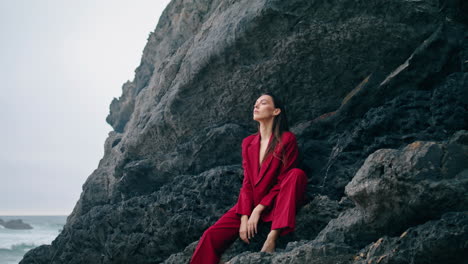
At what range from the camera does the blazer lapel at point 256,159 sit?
5158mm

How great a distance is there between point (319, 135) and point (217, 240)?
2.20 m

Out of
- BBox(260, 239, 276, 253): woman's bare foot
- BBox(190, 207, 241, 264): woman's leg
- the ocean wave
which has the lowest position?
BBox(260, 239, 276, 253): woman's bare foot

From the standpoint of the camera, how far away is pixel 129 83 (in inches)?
510

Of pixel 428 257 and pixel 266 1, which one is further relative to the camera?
pixel 266 1

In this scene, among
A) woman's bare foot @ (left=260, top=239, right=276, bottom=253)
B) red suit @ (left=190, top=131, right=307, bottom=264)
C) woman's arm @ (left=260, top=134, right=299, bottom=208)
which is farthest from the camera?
woman's arm @ (left=260, top=134, right=299, bottom=208)

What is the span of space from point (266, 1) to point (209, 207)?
309 centimetres

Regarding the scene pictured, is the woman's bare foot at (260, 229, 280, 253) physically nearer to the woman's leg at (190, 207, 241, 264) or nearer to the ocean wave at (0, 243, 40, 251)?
the woman's leg at (190, 207, 241, 264)

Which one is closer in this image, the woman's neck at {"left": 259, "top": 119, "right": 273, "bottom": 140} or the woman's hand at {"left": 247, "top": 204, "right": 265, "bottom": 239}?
the woman's hand at {"left": 247, "top": 204, "right": 265, "bottom": 239}

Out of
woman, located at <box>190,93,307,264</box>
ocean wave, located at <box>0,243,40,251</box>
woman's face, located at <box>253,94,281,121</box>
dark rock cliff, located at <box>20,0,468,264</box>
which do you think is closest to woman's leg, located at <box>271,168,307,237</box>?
woman, located at <box>190,93,307,264</box>

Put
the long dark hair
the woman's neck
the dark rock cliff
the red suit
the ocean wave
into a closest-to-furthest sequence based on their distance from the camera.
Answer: the dark rock cliff, the red suit, the long dark hair, the woman's neck, the ocean wave

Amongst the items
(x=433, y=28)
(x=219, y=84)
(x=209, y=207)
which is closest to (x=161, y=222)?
(x=209, y=207)

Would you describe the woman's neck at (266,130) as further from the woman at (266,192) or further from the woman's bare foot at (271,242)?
the woman's bare foot at (271,242)

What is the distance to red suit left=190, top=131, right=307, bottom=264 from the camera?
4672 mm

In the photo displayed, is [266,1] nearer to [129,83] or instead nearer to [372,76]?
[372,76]
